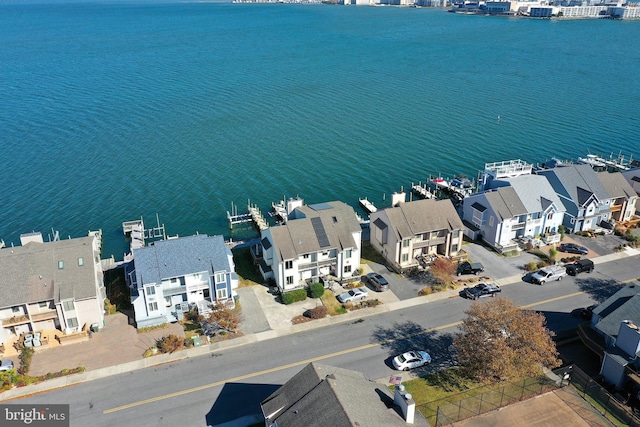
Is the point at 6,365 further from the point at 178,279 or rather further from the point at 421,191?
the point at 421,191

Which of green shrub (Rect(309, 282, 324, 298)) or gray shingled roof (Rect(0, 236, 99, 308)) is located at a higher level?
gray shingled roof (Rect(0, 236, 99, 308))

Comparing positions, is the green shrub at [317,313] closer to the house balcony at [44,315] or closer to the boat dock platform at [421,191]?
the house balcony at [44,315]

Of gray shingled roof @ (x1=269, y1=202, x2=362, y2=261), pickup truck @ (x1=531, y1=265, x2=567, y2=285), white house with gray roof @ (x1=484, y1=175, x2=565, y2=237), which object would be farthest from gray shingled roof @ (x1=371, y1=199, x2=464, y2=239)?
white house with gray roof @ (x1=484, y1=175, x2=565, y2=237)

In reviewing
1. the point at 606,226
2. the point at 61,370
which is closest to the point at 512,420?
the point at 61,370

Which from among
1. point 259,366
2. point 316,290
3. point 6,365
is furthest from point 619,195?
point 6,365

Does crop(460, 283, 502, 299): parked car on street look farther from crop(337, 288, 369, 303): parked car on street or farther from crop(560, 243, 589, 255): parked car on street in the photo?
crop(560, 243, 589, 255): parked car on street

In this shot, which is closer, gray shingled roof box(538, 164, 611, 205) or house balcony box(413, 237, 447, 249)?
house balcony box(413, 237, 447, 249)
